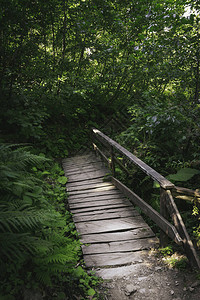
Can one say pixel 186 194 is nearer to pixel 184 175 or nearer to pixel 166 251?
pixel 166 251

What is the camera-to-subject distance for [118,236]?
3637mm

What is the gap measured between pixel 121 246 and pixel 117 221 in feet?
2.29

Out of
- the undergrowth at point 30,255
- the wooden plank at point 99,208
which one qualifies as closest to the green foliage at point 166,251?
the undergrowth at point 30,255

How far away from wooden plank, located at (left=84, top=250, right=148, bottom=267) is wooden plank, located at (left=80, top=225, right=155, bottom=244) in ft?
1.11

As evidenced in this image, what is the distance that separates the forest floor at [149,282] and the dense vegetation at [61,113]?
1.09ft

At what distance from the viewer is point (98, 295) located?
247cm

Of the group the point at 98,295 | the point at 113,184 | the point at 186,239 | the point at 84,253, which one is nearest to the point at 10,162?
the point at 84,253

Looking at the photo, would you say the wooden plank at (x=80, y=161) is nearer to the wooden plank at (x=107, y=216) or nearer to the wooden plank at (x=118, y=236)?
the wooden plank at (x=107, y=216)

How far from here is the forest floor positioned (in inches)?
96.0

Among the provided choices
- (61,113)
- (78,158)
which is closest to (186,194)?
(78,158)

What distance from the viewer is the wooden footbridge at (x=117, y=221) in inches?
115

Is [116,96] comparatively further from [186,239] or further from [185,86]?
[186,239]

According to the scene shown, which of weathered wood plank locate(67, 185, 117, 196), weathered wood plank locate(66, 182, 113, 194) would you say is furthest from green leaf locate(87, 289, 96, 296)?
weathered wood plank locate(66, 182, 113, 194)

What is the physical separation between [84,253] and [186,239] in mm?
1558
